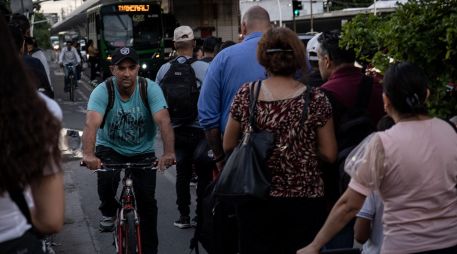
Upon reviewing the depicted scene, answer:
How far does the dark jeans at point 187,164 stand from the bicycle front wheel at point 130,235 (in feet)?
6.08

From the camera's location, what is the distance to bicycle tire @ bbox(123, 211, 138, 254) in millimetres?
5289

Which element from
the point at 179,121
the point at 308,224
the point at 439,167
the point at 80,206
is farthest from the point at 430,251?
the point at 80,206

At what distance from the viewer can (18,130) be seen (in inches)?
90.4

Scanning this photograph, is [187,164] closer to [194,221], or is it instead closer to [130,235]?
[194,221]

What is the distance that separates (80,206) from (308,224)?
211 inches

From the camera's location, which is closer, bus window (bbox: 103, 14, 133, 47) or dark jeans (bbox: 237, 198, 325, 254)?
dark jeans (bbox: 237, 198, 325, 254)

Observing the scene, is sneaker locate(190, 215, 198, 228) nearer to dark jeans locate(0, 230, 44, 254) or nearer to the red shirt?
the red shirt

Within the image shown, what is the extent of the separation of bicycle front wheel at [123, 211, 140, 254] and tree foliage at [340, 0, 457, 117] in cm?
197

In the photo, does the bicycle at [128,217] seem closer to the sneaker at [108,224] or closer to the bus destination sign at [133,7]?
the sneaker at [108,224]

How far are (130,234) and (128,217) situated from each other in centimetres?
12

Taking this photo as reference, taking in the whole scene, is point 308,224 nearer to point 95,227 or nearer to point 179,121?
point 179,121

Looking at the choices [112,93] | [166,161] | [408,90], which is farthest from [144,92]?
[408,90]

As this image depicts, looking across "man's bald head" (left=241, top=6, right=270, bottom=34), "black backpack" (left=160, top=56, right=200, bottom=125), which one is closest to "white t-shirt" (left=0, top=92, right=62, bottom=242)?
"man's bald head" (left=241, top=6, right=270, bottom=34)

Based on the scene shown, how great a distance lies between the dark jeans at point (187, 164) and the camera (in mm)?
7258
